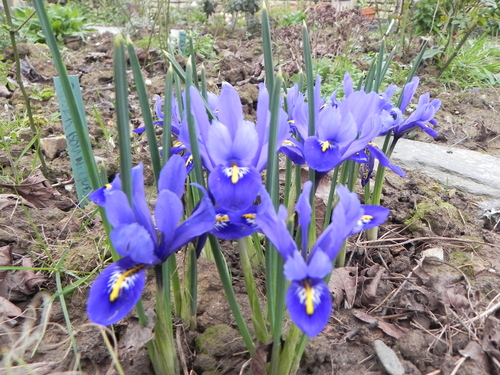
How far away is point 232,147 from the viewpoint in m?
1.00

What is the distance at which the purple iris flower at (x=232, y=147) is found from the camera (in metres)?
0.93

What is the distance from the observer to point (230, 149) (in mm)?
1003

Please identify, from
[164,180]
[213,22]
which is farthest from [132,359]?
[213,22]

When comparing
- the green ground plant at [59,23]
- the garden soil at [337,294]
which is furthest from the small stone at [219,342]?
the green ground plant at [59,23]

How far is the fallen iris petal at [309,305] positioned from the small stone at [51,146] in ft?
6.95

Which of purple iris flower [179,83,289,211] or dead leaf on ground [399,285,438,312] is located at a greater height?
purple iris flower [179,83,289,211]

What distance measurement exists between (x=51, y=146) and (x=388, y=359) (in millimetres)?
2133

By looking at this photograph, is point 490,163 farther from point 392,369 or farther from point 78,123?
point 78,123

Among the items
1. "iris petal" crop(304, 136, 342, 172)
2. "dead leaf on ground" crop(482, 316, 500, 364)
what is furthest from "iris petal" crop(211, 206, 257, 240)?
"dead leaf on ground" crop(482, 316, 500, 364)

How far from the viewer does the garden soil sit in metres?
1.24

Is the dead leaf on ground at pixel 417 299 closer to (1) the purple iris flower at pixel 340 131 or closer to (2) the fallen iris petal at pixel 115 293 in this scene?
(1) the purple iris flower at pixel 340 131

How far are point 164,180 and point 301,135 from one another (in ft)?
1.69

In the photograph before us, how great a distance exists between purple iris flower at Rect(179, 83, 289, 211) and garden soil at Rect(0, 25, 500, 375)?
0.40 m

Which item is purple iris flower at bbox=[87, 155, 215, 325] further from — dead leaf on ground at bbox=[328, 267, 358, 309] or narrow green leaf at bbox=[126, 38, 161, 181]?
dead leaf on ground at bbox=[328, 267, 358, 309]
